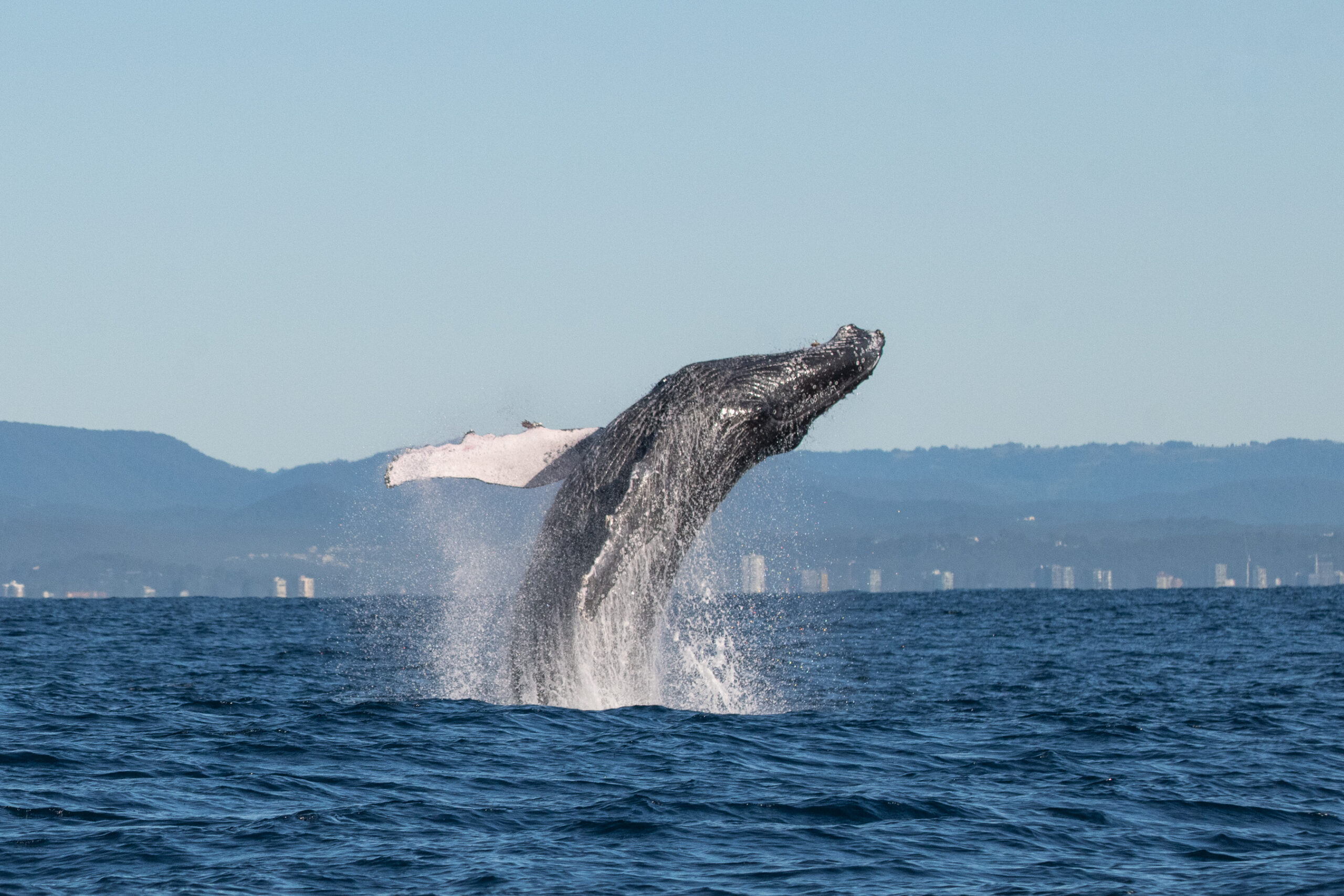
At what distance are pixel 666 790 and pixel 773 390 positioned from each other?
3869 millimetres

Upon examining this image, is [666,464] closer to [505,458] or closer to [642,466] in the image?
[642,466]

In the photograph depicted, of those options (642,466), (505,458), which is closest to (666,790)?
(642,466)

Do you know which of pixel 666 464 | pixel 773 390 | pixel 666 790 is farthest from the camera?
pixel 773 390

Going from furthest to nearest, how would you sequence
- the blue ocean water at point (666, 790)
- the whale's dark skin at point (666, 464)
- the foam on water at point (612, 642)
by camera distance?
1. the foam on water at point (612, 642)
2. the whale's dark skin at point (666, 464)
3. the blue ocean water at point (666, 790)

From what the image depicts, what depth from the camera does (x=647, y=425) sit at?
12773mm

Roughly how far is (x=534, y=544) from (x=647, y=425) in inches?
72.8

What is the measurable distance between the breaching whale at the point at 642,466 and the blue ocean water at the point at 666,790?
3.98ft

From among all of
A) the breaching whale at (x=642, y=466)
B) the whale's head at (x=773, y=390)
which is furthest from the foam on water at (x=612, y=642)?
the whale's head at (x=773, y=390)

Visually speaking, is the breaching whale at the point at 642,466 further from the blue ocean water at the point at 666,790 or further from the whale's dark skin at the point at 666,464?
the blue ocean water at the point at 666,790

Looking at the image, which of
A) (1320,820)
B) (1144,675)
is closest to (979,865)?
(1320,820)

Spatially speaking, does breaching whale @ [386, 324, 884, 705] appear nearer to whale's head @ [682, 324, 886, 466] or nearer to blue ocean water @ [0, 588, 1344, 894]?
whale's head @ [682, 324, 886, 466]

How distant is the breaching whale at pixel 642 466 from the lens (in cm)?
1263

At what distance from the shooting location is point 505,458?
13.1m

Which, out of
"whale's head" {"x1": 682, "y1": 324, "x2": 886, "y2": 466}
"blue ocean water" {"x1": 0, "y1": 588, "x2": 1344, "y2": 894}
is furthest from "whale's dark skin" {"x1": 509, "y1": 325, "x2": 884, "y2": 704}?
"blue ocean water" {"x1": 0, "y1": 588, "x2": 1344, "y2": 894}
